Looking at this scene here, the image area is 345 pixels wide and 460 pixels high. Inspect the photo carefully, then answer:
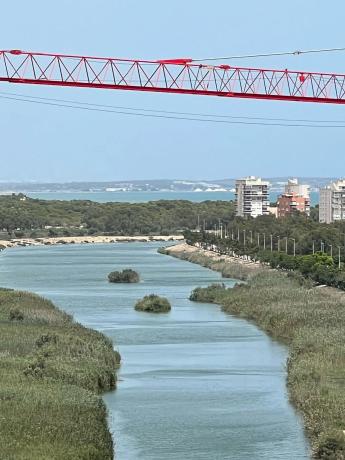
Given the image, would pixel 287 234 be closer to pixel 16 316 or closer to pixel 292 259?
pixel 292 259

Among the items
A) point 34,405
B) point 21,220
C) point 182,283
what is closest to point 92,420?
point 34,405

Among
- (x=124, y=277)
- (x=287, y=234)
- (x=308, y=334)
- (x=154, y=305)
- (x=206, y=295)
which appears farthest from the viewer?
(x=287, y=234)

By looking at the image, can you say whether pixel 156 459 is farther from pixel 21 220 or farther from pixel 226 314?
pixel 21 220

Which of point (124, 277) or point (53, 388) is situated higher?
point (53, 388)

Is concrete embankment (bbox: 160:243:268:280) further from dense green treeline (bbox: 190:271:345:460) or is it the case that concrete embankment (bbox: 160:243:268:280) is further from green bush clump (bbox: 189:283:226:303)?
green bush clump (bbox: 189:283:226:303)

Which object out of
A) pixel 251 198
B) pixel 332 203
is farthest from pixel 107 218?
pixel 332 203

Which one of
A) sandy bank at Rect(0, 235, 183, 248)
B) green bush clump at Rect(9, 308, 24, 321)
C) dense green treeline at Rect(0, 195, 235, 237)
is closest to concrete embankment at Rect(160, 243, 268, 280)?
sandy bank at Rect(0, 235, 183, 248)
